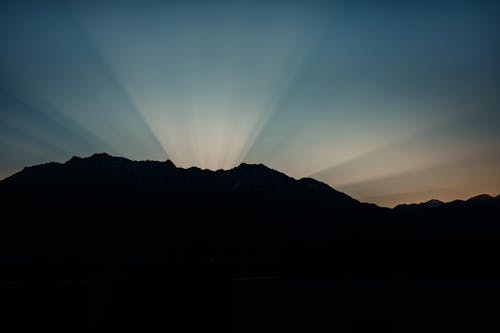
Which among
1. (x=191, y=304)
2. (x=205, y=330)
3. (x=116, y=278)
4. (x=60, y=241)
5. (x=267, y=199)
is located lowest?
(x=205, y=330)

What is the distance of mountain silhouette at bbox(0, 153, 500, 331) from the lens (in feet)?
67.7

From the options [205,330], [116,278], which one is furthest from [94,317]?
[205,330]

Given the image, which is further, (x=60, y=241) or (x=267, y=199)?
(x=267, y=199)

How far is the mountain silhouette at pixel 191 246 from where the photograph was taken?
67.7 ft

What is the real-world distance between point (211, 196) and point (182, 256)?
64.8 m

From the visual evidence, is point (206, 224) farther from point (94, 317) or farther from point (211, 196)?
point (94, 317)

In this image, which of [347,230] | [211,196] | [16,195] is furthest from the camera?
[211,196]

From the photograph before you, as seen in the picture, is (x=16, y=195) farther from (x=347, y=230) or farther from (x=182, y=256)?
(x=347, y=230)

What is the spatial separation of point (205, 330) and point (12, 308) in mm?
10722

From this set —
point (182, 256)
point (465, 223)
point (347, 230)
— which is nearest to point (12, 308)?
point (182, 256)

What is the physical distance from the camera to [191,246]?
13350cm

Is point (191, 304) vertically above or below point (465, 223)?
below

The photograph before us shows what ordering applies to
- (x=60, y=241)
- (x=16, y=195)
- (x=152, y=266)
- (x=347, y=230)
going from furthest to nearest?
(x=16, y=195), (x=347, y=230), (x=60, y=241), (x=152, y=266)

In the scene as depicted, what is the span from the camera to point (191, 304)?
78.6 feet
